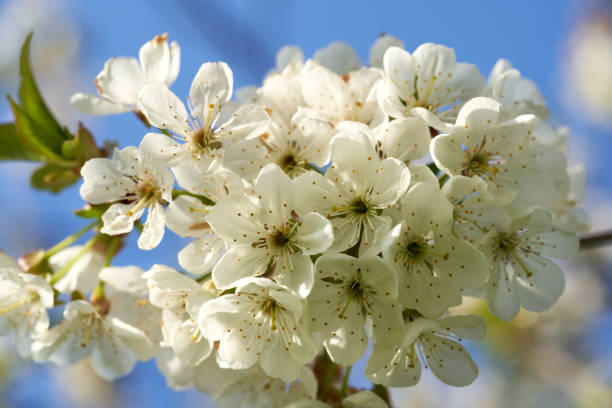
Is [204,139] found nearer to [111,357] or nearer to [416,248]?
[416,248]

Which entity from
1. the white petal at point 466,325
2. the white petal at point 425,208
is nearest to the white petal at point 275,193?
the white petal at point 425,208

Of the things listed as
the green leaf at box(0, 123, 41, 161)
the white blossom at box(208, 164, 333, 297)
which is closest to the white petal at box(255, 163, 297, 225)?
the white blossom at box(208, 164, 333, 297)

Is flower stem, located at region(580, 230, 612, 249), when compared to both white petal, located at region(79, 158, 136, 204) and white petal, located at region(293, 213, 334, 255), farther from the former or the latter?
white petal, located at region(79, 158, 136, 204)

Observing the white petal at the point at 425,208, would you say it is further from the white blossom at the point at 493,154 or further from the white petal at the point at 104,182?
the white petal at the point at 104,182

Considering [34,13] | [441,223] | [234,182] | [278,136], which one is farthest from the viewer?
[34,13]

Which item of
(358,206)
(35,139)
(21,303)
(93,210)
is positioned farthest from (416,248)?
(35,139)

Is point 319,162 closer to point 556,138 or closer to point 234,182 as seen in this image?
point 234,182

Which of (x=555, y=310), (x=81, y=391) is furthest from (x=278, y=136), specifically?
(x=81, y=391)
